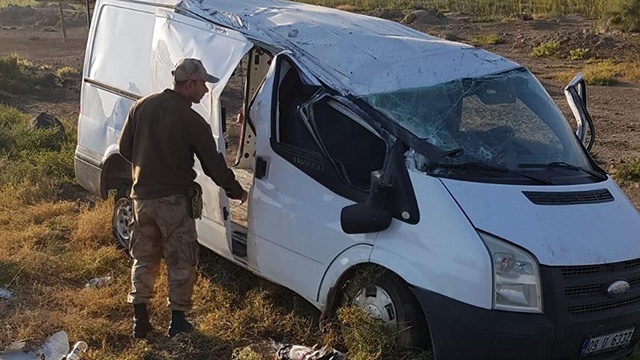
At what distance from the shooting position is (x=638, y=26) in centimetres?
2355

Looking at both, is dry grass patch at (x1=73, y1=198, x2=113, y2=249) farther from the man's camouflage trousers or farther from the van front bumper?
the van front bumper

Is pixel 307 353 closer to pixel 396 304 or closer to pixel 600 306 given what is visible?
pixel 396 304

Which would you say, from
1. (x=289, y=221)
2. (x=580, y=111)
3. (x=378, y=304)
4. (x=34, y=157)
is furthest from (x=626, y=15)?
(x=378, y=304)

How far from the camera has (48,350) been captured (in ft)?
15.9

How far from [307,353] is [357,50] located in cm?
200

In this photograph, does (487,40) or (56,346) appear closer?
(56,346)

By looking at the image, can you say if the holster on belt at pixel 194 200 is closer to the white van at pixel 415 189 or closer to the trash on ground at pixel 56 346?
the white van at pixel 415 189

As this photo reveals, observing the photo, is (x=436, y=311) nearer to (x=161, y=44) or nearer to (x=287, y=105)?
(x=287, y=105)

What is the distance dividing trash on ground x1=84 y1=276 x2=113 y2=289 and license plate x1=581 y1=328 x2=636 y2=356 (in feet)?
11.9

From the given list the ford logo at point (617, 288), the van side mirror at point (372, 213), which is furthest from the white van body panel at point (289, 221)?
the ford logo at point (617, 288)

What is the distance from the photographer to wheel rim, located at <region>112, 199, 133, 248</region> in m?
6.41

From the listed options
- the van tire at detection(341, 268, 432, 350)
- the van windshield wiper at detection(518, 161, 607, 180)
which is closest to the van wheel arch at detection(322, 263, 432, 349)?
the van tire at detection(341, 268, 432, 350)

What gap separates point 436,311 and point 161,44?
3.04 meters

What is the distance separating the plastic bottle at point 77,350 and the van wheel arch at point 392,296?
5.37 feet
